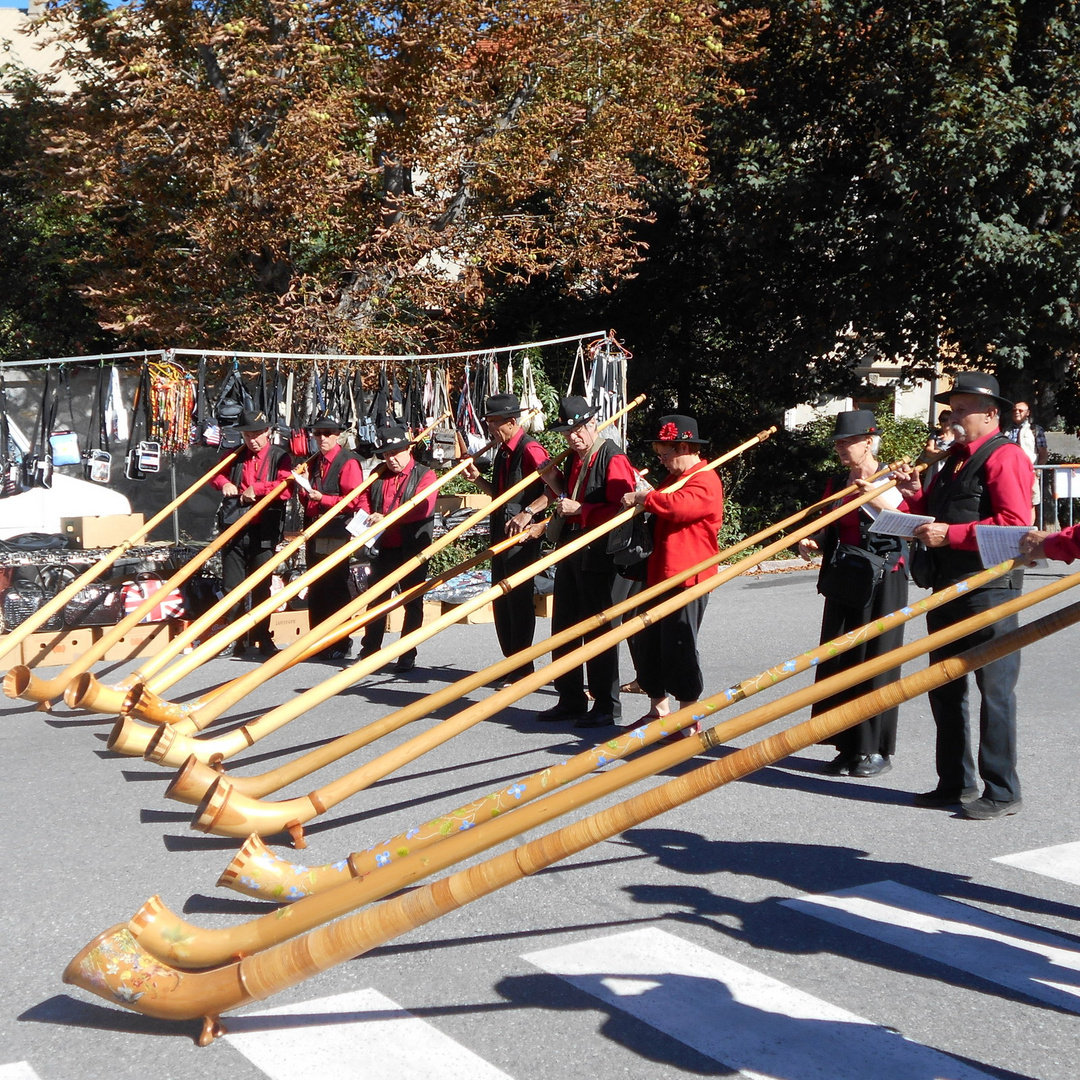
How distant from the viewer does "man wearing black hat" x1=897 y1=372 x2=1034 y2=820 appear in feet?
17.8

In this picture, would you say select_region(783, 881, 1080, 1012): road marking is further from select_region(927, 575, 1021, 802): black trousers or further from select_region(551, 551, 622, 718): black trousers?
select_region(551, 551, 622, 718): black trousers

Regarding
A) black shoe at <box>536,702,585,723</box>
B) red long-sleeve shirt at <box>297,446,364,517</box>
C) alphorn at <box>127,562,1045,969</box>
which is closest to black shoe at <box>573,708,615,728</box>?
black shoe at <box>536,702,585,723</box>

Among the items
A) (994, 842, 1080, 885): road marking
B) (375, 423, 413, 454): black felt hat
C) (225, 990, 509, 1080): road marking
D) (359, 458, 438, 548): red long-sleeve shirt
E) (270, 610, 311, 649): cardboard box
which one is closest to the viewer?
(225, 990, 509, 1080): road marking

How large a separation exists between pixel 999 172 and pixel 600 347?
5838 mm

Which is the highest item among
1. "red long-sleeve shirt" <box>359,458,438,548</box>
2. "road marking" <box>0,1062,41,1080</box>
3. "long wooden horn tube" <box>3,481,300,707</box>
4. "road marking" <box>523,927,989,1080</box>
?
"red long-sleeve shirt" <box>359,458,438,548</box>

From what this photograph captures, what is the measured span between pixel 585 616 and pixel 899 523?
9.05ft

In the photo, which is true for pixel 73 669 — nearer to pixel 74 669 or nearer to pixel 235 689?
pixel 74 669

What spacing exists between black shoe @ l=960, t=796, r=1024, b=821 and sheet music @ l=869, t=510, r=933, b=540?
1273 millimetres

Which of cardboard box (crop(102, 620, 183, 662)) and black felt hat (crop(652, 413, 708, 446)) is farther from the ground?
black felt hat (crop(652, 413, 708, 446))

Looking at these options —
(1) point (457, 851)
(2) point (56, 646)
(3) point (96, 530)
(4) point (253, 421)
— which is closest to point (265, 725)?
(1) point (457, 851)

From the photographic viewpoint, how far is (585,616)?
7.77 m

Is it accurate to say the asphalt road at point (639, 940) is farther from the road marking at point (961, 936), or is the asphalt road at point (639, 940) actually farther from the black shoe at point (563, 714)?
the black shoe at point (563, 714)

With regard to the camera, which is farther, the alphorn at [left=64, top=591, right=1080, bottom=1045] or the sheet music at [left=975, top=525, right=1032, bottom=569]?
the sheet music at [left=975, top=525, right=1032, bottom=569]

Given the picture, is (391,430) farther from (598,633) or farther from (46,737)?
(46,737)
